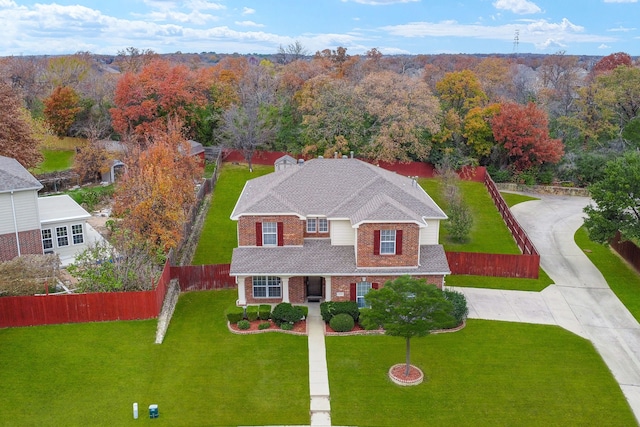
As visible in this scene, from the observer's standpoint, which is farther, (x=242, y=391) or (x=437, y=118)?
(x=437, y=118)

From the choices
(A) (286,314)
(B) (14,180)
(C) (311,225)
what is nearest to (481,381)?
(A) (286,314)

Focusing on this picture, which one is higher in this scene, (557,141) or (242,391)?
(557,141)

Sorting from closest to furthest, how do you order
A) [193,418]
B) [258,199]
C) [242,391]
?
[193,418]
[242,391]
[258,199]

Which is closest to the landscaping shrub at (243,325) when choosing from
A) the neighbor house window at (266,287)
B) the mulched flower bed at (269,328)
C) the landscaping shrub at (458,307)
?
the mulched flower bed at (269,328)

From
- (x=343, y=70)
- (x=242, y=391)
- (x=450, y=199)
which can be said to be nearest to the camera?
(x=242, y=391)

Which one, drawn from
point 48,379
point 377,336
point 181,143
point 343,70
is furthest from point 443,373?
point 343,70

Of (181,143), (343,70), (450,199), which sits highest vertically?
→ (343,70)

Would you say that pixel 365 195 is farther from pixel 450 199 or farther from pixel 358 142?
pixel 358 142
